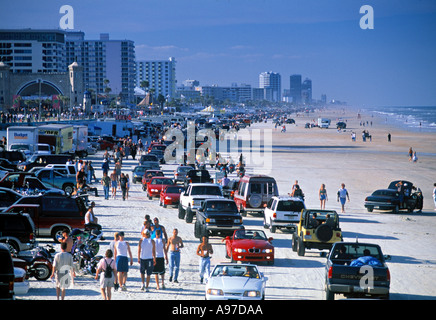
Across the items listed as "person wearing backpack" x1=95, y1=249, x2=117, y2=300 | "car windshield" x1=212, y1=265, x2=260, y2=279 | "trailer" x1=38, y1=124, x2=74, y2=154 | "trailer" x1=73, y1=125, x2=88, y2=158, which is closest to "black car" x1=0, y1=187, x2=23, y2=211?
"person wearing backpack" x1=95, y1=249, x2=117, y2=300

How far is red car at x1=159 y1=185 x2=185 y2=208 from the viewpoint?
31578mm

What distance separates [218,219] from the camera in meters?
23.1

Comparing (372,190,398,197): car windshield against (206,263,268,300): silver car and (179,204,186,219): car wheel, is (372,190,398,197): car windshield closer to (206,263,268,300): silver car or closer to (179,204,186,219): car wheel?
(179,204,186,219): car wheel

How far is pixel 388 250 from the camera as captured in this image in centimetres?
2280

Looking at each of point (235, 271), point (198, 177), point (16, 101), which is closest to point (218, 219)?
point (235, 271)

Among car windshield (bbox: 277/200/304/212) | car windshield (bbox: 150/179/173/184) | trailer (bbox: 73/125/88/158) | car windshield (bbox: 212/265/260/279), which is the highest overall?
trailer (bbox: 73/125/88/158)

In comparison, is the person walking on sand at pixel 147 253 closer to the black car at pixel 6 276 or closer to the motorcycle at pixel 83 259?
the motorcycle at pixel 83 259

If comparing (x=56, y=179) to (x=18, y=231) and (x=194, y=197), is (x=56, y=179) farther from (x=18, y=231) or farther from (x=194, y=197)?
(x=18, y=231)

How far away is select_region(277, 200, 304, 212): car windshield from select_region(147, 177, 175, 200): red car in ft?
36.1

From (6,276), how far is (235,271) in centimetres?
506

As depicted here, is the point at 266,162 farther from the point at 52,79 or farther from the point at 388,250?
the point at 52,79

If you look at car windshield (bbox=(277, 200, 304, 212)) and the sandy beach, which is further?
car windshield (bbox=(277, 200, 304, 212))

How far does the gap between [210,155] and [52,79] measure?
415ft

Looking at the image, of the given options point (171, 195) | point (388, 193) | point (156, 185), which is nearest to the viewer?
point (171, 195)
